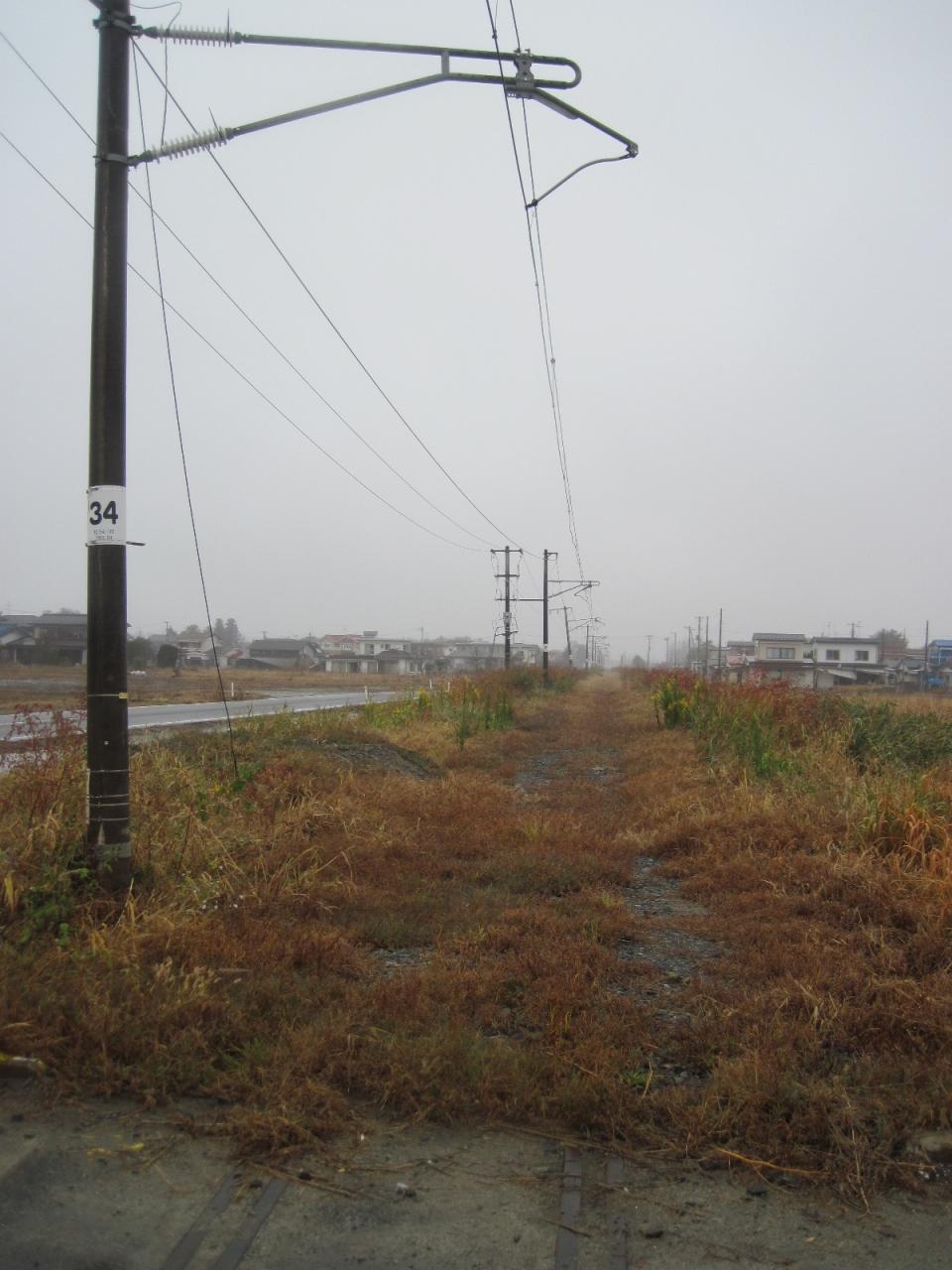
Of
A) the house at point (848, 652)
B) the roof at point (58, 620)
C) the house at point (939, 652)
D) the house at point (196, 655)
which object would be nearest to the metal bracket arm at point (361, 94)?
the roof at point (58, 620)

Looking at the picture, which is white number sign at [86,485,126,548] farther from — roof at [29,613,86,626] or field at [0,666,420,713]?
roof at [29,613,86,626]

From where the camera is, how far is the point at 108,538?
17.4 ft

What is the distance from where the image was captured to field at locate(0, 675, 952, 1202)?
3562 mm

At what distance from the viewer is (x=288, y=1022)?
13.3 ft

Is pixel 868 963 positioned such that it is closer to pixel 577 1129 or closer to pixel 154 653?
pixel 577 1129

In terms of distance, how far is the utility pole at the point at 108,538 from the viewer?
5293 millimetres

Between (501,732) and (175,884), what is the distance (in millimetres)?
15049

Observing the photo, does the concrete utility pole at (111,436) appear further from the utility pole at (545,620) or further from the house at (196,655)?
the house at (196,655)

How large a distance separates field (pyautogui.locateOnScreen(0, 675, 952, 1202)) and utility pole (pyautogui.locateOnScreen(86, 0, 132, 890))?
26cm

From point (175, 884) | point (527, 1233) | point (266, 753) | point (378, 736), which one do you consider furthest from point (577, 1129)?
point (378, 736)

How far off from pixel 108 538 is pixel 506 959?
314cm

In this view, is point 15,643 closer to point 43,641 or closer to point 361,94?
point 43,641

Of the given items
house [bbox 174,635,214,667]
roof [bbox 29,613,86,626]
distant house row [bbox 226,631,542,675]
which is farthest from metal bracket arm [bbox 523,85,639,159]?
distant house row [bbox 226,631,542,675]

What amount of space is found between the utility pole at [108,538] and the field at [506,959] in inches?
10.3
